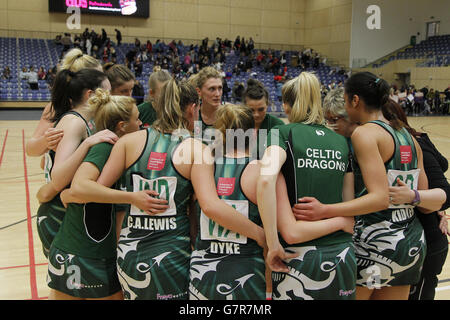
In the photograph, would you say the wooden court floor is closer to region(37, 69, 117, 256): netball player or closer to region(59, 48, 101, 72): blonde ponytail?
region(37, 69, 117, 256): netball player

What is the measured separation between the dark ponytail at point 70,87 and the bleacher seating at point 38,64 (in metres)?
16.5

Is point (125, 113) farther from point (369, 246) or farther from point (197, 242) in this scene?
point (369, 246)

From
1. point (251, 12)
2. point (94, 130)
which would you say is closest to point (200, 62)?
point (251, 12)

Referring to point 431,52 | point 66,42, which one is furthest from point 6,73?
point 431,52

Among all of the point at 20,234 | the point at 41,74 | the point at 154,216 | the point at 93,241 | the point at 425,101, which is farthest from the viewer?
the point at 425,101

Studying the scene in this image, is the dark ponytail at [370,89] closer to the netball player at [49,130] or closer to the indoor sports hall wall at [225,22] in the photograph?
the netball player at [49,130]

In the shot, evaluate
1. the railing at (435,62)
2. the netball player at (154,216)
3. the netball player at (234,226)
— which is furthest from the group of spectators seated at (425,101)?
the netball player at (154,216)

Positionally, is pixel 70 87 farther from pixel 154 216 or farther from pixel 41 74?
pixel 41 74

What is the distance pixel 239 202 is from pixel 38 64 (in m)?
22.0

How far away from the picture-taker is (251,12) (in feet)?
89.5

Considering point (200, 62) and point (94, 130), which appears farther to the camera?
point (200, 62)

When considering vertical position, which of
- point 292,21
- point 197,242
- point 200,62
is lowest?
point 197,242

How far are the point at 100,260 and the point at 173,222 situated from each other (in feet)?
1.61

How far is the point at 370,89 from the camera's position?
2.20m
